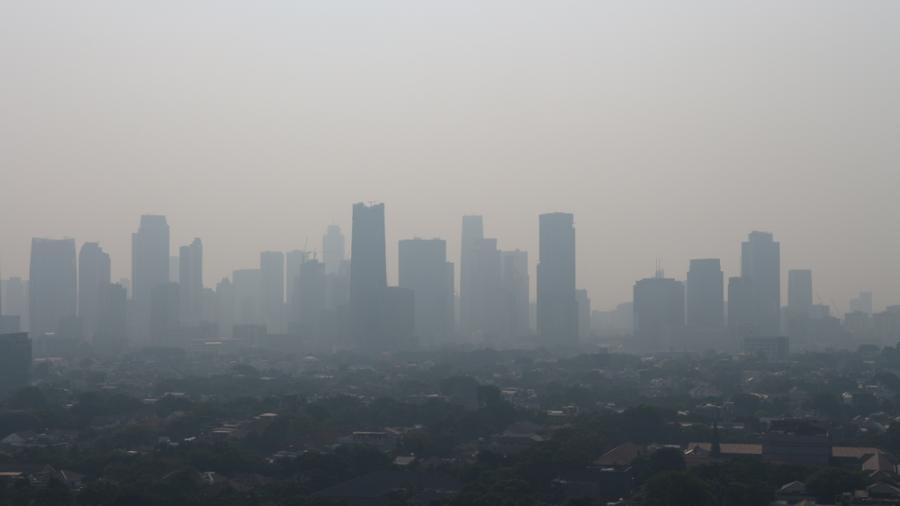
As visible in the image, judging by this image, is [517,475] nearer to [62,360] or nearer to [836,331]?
[62,360]

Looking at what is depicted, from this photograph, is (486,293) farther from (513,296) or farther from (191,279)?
(191,279)

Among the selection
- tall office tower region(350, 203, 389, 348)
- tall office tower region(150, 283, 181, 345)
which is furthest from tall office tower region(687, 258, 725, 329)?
tall office tower region(150, 283, 181, 345)

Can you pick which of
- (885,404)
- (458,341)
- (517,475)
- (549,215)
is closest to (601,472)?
(517,475)

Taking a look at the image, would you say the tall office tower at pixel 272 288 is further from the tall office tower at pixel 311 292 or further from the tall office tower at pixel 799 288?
the tall office tower at pixel 799 288

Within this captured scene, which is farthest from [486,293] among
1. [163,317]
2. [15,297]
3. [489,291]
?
[15,297]

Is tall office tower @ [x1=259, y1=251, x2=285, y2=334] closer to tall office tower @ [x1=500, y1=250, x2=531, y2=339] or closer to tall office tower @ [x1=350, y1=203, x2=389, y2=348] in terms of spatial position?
tall office tower @ [x1=500, y1=250, x2=531, y2=339]

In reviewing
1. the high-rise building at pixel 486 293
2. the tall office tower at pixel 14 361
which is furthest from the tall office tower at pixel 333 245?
the tall office tower at pixel 14 361
